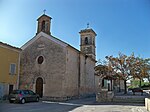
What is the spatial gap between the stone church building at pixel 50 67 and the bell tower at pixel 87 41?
1019 cm

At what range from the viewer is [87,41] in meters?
37.7

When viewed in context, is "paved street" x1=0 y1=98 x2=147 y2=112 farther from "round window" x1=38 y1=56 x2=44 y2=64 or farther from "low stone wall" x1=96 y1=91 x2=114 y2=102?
A: "round window" x1=38 y1=56 x2=44 y2=64

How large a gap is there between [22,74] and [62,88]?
614 cm

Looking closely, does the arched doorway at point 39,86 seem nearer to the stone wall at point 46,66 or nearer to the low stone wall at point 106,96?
the stone wall at point 46,66

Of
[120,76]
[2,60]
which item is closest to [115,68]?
[120,76]

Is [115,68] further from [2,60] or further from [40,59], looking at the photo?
[2,60]

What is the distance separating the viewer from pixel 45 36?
23547 mm

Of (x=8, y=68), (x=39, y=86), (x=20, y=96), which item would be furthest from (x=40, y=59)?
(x=20, y=96)

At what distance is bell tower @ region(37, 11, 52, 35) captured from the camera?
24.8m

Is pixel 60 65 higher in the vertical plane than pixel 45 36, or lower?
lower

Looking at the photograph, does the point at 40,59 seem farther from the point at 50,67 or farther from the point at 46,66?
the point at 50,67

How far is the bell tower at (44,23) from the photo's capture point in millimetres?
24844

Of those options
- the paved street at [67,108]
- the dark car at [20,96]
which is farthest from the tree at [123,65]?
the dark car at [20,96]

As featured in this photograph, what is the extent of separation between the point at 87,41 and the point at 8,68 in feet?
64.9
